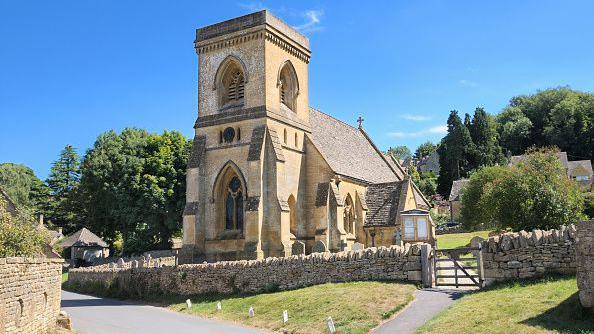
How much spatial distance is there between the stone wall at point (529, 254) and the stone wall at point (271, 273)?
3.39 meters

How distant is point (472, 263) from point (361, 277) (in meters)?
9.58

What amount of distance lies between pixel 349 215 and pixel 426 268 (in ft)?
56.8

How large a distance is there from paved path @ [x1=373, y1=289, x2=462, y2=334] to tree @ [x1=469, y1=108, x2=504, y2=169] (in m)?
78.3

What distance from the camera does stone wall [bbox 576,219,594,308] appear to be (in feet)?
39.8

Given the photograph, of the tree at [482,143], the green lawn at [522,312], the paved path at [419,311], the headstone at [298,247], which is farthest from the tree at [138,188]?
the tree at [482,143]

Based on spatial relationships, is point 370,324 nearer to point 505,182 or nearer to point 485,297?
point 485,297

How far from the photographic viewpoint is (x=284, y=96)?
116 feet

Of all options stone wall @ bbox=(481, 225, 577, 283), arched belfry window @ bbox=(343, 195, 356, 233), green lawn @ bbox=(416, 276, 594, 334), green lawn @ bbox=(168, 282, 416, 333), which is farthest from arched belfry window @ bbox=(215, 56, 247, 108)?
green lawn @ bbox=(416, 276, 594, 334)

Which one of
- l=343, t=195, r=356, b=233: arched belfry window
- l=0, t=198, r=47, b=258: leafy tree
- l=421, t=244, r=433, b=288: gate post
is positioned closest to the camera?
l=421, t=244, r=433, b=288: gate post

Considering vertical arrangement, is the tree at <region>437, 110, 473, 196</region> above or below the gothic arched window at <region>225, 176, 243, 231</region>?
above

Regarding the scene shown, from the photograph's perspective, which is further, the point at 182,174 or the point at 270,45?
the point at 182,174

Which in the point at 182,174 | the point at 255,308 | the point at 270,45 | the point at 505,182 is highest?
the point at 270,45

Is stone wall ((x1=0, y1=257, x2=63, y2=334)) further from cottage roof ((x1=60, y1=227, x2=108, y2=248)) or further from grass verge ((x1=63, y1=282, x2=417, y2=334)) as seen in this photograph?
cottage roof ((x1=60, y1=227, x2=108, y2=248))

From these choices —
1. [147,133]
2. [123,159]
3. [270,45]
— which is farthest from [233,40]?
[147,133]
